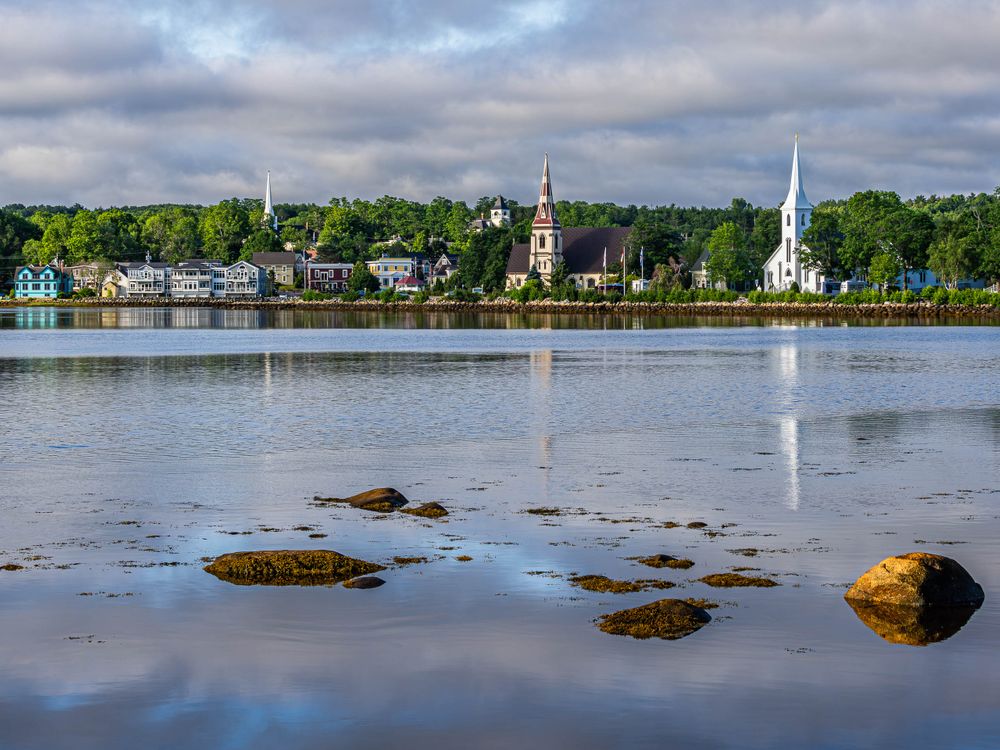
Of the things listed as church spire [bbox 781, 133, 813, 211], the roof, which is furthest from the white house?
the roof

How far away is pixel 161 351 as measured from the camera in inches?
2778

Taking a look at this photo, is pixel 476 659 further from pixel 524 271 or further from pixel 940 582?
pixel 524 271

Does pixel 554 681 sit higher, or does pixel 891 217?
pixel 891 217

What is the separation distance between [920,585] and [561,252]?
180 m

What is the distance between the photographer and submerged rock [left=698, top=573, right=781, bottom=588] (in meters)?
13.4

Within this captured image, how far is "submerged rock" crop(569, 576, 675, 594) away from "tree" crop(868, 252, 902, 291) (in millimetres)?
131288

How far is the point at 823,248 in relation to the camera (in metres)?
148

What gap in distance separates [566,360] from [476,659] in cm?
4929

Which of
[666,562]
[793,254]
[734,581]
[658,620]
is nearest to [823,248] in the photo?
[793,254]

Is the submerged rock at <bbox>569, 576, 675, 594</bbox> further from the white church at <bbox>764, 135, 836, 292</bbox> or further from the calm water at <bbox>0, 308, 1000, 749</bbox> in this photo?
the white church at <bbox>764, 135, 836, 292</bbox>

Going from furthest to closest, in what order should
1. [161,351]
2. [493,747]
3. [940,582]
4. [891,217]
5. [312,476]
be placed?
[891,217]
[161,351]
[312,476]
[940,582]
[493,747]

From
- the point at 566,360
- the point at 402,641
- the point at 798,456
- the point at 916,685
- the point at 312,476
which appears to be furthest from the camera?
the point at 566,360

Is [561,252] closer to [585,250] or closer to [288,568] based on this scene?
[585,250]

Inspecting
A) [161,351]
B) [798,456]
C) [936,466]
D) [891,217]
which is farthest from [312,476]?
[891,217]
